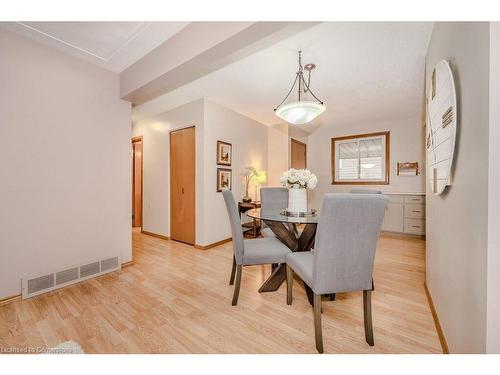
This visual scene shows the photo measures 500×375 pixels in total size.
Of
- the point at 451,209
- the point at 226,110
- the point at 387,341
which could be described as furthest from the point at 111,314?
the point at 226,110

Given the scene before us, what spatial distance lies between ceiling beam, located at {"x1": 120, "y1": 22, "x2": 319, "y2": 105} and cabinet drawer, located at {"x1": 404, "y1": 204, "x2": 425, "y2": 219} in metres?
4.29

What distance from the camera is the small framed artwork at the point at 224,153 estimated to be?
3.81 meters

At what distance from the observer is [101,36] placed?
2047 millimetres

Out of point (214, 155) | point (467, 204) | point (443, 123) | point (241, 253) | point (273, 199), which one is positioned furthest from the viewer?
point (214, 155)

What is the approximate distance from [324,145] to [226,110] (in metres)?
2.91

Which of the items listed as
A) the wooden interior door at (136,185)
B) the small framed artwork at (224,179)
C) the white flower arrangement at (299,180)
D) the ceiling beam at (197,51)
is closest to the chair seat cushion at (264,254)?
the white flower arrangement at (299,180)

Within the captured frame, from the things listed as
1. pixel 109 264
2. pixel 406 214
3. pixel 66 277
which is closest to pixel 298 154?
pixel 406 214

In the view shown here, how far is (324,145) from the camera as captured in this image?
18.6ft

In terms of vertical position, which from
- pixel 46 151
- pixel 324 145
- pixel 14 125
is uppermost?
pixel 324 145

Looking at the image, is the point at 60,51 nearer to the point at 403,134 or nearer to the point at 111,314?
the point at 111,314

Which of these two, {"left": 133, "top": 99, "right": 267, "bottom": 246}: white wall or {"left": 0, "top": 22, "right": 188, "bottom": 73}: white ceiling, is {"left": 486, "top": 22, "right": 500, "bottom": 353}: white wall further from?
{"left": 133, "top": 99, "right": 267, "bottom": 246}: white wall

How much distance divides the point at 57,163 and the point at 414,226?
5690mm

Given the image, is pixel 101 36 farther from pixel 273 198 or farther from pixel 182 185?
pixel 273 198

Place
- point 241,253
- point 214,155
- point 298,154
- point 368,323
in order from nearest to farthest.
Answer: point 368,323 < point 241,253 < point 214,155 < point 298,154
